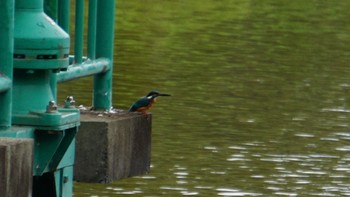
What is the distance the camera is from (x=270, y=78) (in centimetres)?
1781

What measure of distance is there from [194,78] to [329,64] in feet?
9.42

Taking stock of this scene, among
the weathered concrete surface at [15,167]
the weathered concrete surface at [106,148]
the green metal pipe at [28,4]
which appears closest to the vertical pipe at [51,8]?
the green metal pipe at [28,4]

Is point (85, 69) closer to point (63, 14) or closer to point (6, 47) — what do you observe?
point (63, 14)

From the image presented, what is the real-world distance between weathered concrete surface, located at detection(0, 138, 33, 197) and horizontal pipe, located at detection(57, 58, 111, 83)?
1401mm

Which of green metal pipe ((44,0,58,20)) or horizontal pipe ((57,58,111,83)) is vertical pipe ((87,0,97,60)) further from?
green metal pipe ((44,0,58,20))

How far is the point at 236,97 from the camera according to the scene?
1602cm

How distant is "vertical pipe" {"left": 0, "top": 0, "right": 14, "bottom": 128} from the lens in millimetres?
5102

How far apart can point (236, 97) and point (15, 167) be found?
37.7 ft

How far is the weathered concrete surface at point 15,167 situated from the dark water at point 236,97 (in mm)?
5659

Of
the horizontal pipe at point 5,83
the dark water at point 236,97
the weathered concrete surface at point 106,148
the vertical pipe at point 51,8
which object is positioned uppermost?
the vertical pipe at point 51,8

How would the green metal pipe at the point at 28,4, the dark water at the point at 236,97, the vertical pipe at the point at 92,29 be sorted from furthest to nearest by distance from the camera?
the dark water at the point at 236,97 < the vertical pipe at the point at 92,29 < the green metal pipe at the point at 28,4

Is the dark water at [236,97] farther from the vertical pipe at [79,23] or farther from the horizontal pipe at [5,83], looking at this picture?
the horizontal pipe at [5,83]

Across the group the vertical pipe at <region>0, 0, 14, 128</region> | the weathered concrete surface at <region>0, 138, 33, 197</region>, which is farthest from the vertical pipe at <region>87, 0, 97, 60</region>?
the weathered concrete surface at <region>0, 138, 33, 197</region>

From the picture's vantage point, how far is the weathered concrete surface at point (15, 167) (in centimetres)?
448
